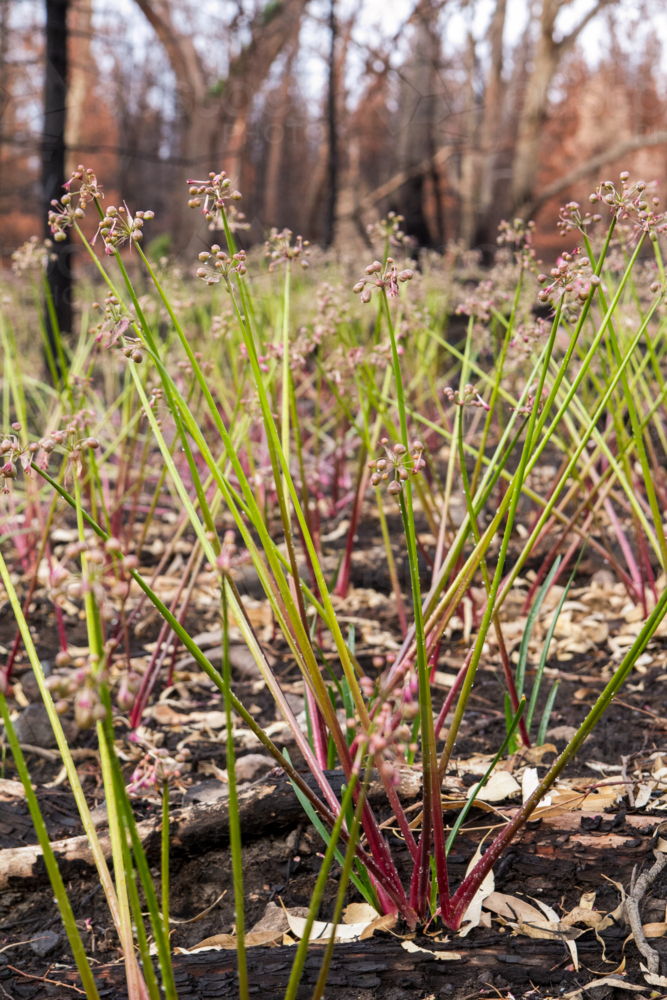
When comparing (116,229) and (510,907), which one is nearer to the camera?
(116,229)

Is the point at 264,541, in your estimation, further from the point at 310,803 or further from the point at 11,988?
the point at 11,988

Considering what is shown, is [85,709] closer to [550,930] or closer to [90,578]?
[90,578]

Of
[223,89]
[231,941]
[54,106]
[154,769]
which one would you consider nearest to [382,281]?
[154,769]

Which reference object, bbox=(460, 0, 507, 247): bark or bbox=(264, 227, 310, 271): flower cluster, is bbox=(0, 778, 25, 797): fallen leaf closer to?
bbox=(264, 227, 310, 271): flower cluster

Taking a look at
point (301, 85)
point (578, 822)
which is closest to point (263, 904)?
point (578, 822)

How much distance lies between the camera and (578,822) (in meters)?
1.11

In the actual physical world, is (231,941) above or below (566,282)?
below

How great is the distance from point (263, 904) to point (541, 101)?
30.0 ft

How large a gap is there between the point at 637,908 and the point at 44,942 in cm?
90

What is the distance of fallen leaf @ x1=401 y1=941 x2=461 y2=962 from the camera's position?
897 millimetres

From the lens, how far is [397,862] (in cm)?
109

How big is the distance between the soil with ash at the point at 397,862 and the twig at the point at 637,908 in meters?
0.01

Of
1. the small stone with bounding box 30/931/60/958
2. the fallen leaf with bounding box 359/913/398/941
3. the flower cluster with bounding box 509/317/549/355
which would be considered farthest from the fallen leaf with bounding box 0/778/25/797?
the flower cluster with bounding box 509/317/549/355

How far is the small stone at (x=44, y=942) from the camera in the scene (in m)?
1.05
